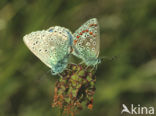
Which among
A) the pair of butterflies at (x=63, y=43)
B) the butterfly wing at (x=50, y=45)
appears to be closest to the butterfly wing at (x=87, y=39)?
the pair of butterflies at (x=63, y=43)

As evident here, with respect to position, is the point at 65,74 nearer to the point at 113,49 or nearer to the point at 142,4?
the point at 113,49

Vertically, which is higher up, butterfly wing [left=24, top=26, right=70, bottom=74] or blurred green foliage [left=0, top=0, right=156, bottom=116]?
blurred green foliage [left=0, top=0, right=156, bottom=116]

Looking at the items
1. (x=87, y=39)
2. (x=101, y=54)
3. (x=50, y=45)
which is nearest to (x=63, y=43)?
(x=50, y=45)

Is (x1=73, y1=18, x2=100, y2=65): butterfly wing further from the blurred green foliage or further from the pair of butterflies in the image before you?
the blurred green foliage

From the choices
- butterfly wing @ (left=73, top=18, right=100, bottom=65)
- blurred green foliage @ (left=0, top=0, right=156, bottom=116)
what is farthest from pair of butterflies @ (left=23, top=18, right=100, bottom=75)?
blurred green foliage @ (left=0, top=0, right=156, bottom=116)

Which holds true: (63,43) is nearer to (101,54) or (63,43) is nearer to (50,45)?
(50,45)

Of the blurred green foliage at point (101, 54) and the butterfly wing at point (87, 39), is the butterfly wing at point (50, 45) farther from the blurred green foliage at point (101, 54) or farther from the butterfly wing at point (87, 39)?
the blurred green foliage at point (101, 54)
